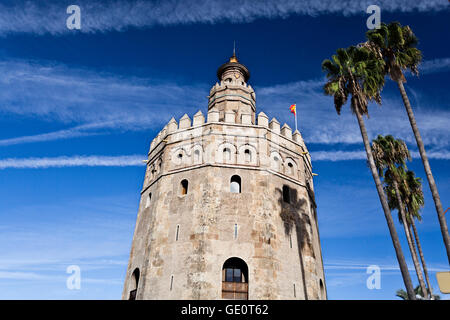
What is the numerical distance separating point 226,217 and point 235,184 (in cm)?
256

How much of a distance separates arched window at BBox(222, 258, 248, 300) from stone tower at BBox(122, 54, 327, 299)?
0.05 meters

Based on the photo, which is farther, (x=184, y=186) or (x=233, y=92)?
(x=233, y=92)

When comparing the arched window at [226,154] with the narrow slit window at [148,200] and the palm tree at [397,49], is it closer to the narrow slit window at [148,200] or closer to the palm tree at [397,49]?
the narrow slit window at [148,200]

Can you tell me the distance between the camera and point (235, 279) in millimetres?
16500

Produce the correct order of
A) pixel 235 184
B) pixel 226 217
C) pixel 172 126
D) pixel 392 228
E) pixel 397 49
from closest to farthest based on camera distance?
pixel 392 228, pixel 397 49, pixel 226 217, pixel 235 184, pixel 172 126

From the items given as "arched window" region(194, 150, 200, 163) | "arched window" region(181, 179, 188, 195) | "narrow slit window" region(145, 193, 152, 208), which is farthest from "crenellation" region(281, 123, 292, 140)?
"narrow slit window" region(145, 193, 152, 208)

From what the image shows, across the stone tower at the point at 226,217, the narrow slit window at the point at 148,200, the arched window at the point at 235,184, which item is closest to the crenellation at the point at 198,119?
the stone tower at the point at 226,217

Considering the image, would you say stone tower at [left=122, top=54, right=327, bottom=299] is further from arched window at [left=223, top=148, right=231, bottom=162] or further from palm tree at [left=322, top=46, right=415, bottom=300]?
palm tree at [left=322, top=46, right=415, bottom=300]

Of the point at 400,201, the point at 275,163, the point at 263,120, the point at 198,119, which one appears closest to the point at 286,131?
the point at 263,120

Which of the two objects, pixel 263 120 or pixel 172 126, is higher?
pixel 172 126

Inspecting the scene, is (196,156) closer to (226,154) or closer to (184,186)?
(226,154)
